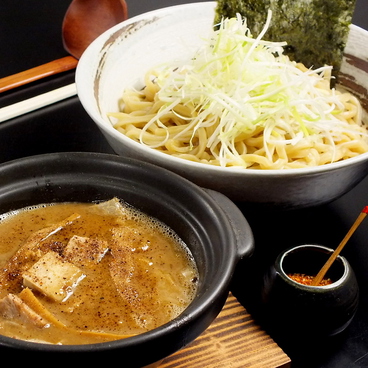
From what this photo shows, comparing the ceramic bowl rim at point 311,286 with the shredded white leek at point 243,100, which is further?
the shredded white leek at point 243,100

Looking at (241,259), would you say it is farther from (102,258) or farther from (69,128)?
(69,128)

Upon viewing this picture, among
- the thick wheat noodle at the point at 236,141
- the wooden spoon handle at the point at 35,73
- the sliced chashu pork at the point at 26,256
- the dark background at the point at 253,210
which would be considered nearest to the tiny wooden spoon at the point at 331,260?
the dark background at the point at 253,210

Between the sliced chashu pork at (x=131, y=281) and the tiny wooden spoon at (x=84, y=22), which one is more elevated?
the sliced chashu pork at (x=131, y=281)

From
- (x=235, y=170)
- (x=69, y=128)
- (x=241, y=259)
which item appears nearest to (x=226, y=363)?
(x=241, y=259)

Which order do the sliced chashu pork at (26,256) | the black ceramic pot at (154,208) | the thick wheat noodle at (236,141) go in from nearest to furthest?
the black ceramic pot at (154,208) < the sliced chashu pork at (26,256) < the thick wheat noodle at (236,141)

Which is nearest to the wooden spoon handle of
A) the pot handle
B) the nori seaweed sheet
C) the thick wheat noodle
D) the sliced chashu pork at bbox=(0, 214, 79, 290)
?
the thick wheat noodle

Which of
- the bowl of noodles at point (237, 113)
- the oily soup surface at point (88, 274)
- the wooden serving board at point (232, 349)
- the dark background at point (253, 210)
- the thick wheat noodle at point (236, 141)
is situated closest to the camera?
the oily soup surface at point (88, 274)

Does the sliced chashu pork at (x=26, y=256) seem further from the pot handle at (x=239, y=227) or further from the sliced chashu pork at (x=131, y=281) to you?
the pot handle at (x=239, y=227)

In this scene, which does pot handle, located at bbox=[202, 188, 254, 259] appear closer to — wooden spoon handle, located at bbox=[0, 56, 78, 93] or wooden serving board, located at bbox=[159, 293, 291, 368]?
wooden serving board, located at bbox=[159, 293, 291, 368]
